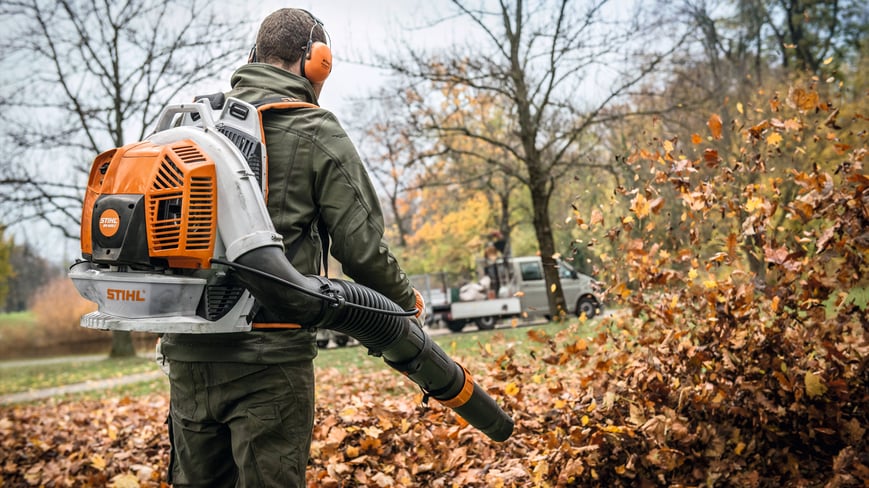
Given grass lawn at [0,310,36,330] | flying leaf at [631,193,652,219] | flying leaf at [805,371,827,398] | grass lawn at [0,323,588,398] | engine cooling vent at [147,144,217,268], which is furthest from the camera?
grass lawn at [0,310,36,330]

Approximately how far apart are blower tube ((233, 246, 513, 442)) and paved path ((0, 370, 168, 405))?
11830 mm

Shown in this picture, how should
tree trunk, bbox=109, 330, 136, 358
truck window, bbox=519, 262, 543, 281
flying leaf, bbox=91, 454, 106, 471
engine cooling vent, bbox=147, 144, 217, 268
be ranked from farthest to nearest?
1. truck window, bbox=519, 262, 543, 281
2. tree trunk, bbox=109, 330, 136, 358
3. flying leaf, bbox=91, 454, 106, 471
4. engine cooling vent, bbox=147, 144, 217, 268

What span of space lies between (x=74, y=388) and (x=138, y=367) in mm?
3200

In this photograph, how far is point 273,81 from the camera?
2.38 m

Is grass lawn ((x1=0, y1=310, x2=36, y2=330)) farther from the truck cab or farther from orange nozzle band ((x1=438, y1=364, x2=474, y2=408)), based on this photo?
orange nozzle band ((x1=438, y1=364, x2=474, y2=408))

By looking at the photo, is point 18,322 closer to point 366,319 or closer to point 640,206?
point 640,206

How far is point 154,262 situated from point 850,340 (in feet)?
11.9

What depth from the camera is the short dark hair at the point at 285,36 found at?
2.47 m

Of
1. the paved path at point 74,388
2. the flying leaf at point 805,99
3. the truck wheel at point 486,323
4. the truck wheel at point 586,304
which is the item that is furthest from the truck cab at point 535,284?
the flying leaf at point 805,99

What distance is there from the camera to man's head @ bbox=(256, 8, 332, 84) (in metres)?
2.45

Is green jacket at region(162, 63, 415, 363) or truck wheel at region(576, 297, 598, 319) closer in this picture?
green jacket at region(162, 63, 415, 363)

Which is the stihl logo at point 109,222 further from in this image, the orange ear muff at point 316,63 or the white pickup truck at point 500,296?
the white pickup truck at point 500,296

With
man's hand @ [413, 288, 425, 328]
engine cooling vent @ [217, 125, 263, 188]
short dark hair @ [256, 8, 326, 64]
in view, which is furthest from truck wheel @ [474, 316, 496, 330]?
engine cooling vent @ [217, 125, 263, 188]

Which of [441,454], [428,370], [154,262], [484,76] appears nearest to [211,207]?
[154,262]
